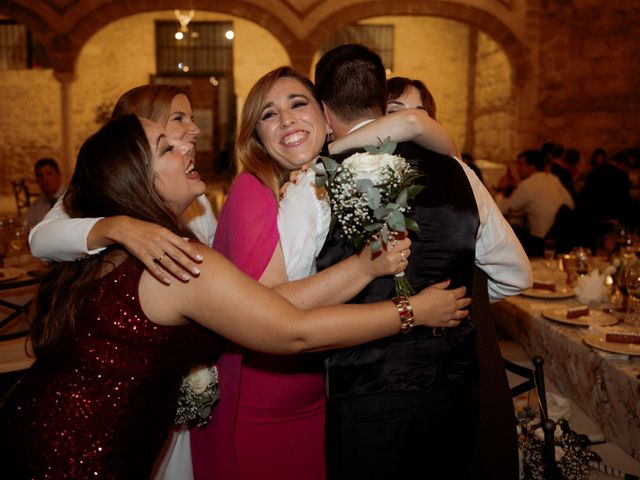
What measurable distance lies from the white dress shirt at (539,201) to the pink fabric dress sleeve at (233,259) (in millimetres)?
5202

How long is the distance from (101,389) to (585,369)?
7.08 feet

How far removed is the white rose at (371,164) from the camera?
1613mm

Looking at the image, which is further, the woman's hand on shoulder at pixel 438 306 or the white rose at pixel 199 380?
the white rose at pixel 199 380

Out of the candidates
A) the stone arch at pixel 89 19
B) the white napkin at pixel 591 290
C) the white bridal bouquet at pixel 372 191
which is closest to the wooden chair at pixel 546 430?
the white bridal bouquet at pixel 372 191

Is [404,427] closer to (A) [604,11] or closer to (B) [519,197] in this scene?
(B) [519,197]

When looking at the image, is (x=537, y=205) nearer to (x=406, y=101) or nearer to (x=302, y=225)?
(x=406, y=101)

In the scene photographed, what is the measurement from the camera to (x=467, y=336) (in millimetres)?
1924

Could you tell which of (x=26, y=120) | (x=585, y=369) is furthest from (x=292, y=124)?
(x=26, y=120)

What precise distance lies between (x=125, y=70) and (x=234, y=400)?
1481 centimetres

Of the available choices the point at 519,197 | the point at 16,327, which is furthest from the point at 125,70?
the point at 16,327

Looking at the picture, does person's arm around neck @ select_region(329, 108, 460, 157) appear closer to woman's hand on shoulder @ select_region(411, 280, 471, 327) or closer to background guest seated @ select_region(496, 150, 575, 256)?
woman's hand on shoulder @ select_region(411, 280, 471, 327)

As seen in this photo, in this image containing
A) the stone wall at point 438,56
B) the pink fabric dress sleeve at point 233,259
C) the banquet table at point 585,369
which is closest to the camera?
the pink fabric dress sleeve at point 233,259

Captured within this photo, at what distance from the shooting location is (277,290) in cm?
183

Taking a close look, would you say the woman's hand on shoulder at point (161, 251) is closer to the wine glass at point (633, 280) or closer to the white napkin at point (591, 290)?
Answer: the wine glass at point (633, 280)
